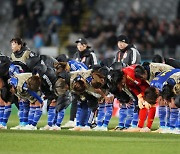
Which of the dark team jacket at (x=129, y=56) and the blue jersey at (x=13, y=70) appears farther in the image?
the dark team jacket at (x=129, y=56)

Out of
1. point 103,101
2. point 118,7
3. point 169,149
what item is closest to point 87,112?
point 103,101

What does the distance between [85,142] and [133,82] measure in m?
3.06

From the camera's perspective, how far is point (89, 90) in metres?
20.9

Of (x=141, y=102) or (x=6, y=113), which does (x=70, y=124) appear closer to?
(x=6, y=113)

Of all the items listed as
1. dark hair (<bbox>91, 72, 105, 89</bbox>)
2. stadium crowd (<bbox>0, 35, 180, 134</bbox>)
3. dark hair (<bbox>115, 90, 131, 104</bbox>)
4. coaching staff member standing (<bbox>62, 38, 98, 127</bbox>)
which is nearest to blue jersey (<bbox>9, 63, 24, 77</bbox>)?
stadium crowd (<bbox>0, 35, 180, 134</bbox>)

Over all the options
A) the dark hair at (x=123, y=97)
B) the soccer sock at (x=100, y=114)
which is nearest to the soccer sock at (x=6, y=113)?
the soccer sock at (x=100, y=114)

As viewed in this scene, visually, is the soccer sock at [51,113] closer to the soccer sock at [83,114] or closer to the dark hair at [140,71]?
the soccer sock at [83,114]

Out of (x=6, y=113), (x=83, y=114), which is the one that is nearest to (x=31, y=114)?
(x=6, y=113)

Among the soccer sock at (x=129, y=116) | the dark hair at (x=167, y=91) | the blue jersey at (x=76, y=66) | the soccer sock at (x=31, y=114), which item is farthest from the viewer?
the blue jersey at (x=76, y=66)

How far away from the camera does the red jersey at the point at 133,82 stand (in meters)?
20.3

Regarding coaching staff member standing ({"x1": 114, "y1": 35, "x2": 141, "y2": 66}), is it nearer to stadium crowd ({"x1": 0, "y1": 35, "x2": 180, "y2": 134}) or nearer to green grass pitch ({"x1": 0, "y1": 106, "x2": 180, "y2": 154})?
stadium crowd ({"x1": 0, "y1": 35, "x2": 180, "y2": 134})

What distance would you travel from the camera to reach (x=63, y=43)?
118ft

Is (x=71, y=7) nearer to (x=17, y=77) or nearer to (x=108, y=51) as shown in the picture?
(x=108, y=51)

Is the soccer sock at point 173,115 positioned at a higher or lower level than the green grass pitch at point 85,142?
higher
